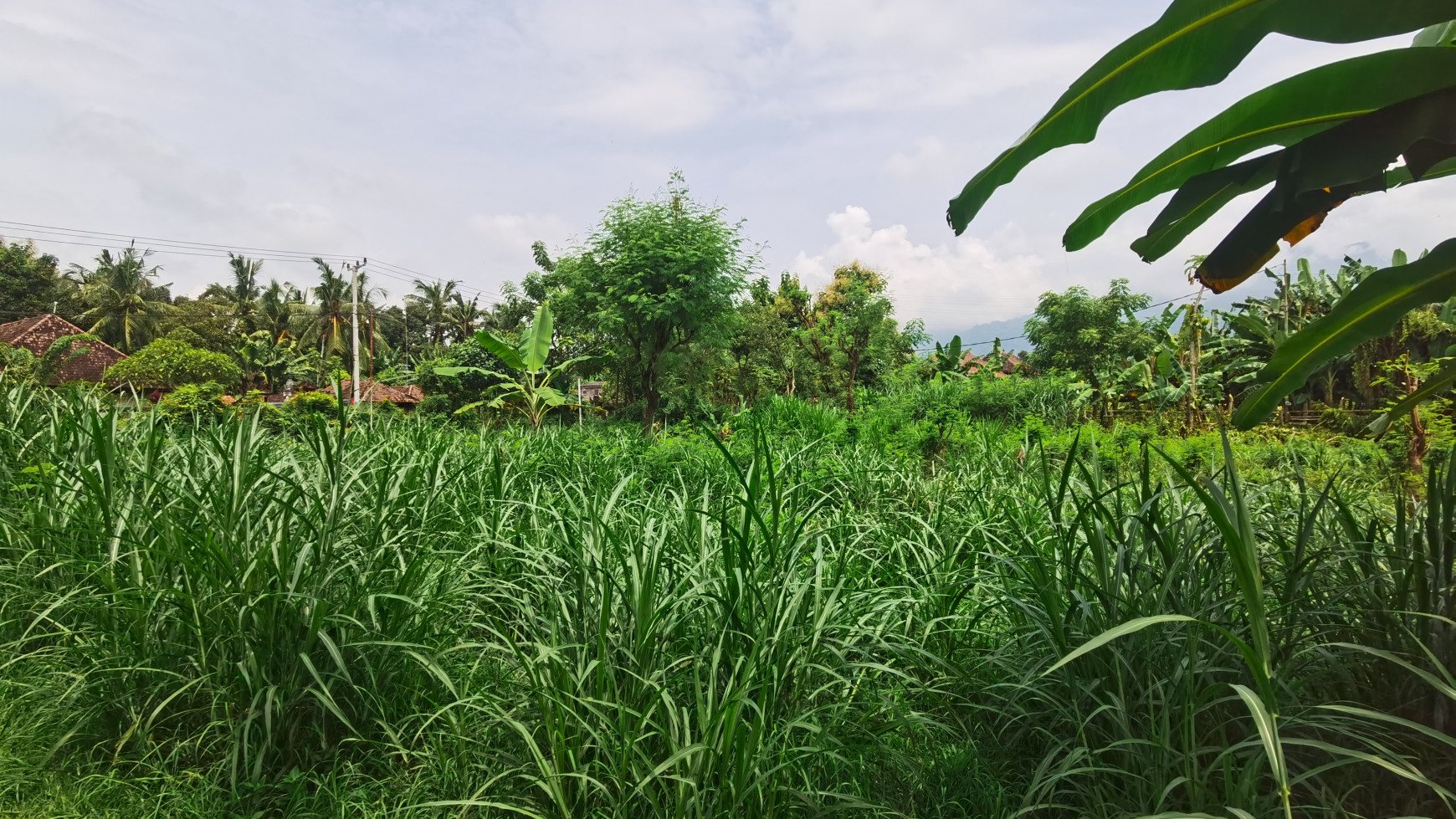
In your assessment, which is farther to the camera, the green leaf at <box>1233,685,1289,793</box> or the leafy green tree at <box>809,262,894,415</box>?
the leafy green tree at <box>809,262,894,415</box>

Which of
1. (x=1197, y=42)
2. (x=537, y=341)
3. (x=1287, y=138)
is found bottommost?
(x=537, y=341)

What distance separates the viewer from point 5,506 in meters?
3.09

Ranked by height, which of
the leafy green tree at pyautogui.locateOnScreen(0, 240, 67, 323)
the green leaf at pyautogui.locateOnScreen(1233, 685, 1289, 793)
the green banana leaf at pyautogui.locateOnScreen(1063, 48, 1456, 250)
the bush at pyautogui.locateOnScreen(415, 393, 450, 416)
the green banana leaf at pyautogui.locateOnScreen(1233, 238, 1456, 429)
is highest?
the leafy green tree at pyautogui.locateOnScreen(0, 240, 67, 323)

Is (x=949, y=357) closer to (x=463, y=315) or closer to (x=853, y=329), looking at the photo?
(x=853, y=329)

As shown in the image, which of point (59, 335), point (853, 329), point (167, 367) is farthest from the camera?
point (59, 335)

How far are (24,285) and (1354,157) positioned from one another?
4227 centimetres

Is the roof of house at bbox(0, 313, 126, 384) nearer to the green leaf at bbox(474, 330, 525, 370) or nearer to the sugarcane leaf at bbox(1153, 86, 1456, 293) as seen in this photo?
the green leaf at bbox(474, 330, 525, 370)

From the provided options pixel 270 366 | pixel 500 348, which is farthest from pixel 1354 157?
pixel 270 366

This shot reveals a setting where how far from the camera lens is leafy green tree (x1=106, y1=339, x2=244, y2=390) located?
1587 centimetres

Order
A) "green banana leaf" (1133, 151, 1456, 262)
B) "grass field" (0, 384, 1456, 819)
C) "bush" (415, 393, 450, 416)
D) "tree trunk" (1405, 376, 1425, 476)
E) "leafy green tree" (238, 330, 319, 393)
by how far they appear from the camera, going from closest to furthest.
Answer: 1. "grass field" (0, 384, 1456, 819)
2. "green banana leaf" (1133, 151, 1456, 262)
3. "tree trunk" (1405, 376, 1425, 476)
4. "bush" (415, 393, 450, 416)
5. "leafy green tree" (238, 330, 319, 393)

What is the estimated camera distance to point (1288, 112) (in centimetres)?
214

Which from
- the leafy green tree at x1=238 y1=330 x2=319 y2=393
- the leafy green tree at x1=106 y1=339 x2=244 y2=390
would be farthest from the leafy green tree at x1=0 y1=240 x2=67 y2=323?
the leafy green tree at x1=106 y1=339 x2=244 y2=390

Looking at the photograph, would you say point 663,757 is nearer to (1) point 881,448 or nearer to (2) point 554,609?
(2) point 554,609

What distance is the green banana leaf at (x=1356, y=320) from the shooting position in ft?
6.42
